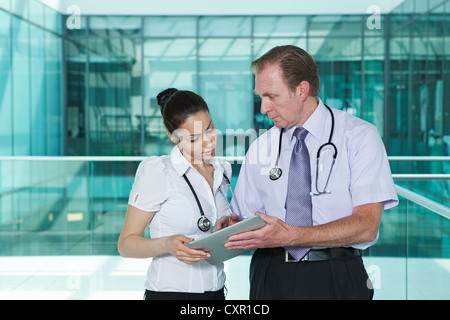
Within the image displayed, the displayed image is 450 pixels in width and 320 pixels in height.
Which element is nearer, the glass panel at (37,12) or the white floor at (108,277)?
the white floor at (108,277)

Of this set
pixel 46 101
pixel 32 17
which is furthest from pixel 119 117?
pixel 32 17

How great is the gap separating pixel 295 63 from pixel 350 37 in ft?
30.3

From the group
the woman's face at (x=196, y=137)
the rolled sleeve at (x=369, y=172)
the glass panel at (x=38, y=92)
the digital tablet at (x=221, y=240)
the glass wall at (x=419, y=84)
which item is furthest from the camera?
the glass panel at (x=38, y=92)

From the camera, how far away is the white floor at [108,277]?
10.5ft

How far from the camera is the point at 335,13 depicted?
1028cm

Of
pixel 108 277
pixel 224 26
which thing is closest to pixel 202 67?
pixel 224 26

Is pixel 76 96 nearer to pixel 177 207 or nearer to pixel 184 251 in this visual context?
pixel 177 207

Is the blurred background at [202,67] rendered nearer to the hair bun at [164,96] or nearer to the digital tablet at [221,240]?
the hair bun at [164,96]

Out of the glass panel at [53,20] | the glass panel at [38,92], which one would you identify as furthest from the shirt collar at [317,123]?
the glass panel at [53,20]

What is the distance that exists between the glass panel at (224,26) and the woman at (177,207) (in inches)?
346

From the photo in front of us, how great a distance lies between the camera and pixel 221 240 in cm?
146

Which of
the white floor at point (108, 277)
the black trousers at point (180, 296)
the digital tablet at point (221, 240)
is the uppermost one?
the digital tablet at point (221, 240)
